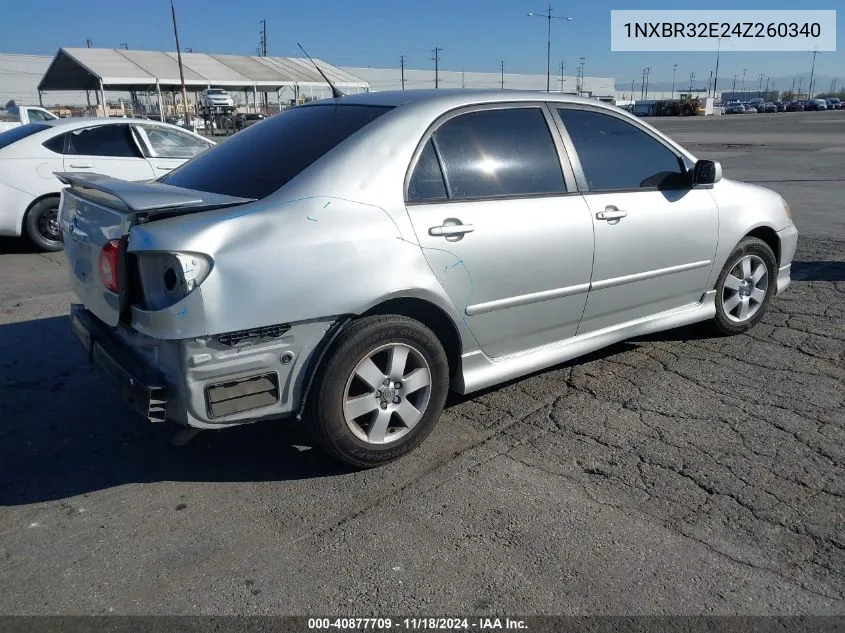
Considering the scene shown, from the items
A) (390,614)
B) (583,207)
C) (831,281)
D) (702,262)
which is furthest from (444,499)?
(831,281)

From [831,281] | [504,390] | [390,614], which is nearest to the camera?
[390,614]

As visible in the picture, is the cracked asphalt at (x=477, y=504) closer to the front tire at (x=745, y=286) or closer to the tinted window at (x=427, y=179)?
the front tire at (x=745, y=286)

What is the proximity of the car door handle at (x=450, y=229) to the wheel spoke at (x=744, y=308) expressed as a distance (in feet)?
8.48

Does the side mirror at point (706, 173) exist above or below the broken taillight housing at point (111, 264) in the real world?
above

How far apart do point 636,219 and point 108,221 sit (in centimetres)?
279

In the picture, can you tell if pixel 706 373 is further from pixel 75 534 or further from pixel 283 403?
pixel 75 534

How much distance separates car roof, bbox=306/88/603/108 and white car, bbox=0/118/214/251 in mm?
5442

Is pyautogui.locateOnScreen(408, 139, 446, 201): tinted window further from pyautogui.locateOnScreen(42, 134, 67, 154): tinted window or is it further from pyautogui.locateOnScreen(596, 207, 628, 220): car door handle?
pyautogui.locateOnScreen(42, 134, 67, 154): tinted window

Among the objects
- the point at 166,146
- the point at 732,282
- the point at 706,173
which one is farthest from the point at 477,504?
→ the point at 166,146

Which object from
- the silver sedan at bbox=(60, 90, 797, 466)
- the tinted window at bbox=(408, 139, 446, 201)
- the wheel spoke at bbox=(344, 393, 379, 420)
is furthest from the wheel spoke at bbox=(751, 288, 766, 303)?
the wheel spoke at bbox=(344, 393, 379, 420)

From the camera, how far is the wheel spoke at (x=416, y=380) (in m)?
3.30

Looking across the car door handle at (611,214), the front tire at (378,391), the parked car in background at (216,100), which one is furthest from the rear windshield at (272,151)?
the parked car in background at (216,100)

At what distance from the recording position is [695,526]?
112 inches

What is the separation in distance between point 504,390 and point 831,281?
13.0ft
